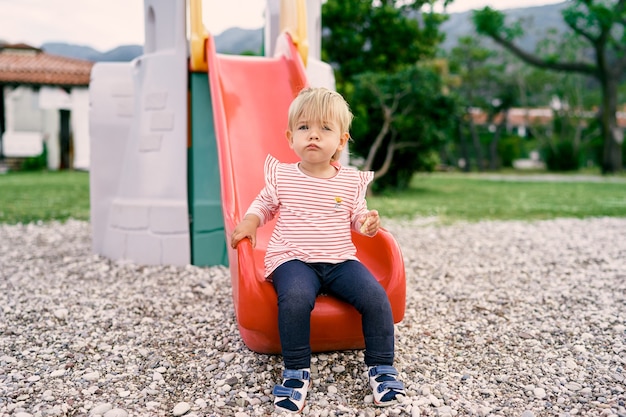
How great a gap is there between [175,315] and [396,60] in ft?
49.6

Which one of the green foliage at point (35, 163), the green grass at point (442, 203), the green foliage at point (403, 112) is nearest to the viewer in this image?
the green grass at point (442, 203)

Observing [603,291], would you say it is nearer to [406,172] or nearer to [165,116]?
[165,116]

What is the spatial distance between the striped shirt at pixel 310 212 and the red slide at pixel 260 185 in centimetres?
16

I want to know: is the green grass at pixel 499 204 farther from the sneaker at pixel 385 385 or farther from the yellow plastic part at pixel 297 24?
the sneaker at pixel 385 385

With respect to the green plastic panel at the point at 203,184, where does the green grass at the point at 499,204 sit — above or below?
below

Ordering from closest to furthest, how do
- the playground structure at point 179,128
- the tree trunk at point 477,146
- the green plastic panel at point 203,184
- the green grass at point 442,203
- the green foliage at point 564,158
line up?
1. the playground structure at point 179,128
2. the green plastic panel at point 203,184
3. the green grass at point 442,203
4. the green foliage at point 564,158
5. the tree trunk at point 477,146

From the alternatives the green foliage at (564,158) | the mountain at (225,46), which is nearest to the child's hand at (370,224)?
the mountain at (225,46)

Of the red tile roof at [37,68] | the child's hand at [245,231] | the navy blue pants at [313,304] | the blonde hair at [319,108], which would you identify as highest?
the red tile roof at [37,68]

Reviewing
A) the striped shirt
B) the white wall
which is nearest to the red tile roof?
the white wall

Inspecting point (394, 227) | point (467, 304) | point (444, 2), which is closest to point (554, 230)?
point (394, 227)

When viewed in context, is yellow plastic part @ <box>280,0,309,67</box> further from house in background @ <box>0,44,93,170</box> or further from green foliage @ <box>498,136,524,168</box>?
green foliage @ <box>498,136,524,168</box>

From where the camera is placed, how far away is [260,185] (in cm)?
331

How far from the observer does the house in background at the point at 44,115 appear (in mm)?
17547

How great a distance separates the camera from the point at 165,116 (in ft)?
13.6
